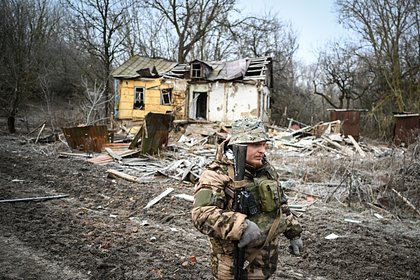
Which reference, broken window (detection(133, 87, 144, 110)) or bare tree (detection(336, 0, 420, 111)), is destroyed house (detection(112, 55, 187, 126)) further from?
bare tree (detection(336, 0, 420, 111))

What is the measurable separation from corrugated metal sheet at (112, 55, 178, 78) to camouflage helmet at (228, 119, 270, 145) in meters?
19.8

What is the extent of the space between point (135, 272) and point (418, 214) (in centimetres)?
562

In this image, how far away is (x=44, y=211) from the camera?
5.84 metres

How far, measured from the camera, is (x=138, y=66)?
2277cm

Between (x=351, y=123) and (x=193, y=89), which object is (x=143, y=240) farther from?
(x=193, y=89)

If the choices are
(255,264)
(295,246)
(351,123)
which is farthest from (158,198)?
(351,123)

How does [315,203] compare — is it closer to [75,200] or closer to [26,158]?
[75,200]

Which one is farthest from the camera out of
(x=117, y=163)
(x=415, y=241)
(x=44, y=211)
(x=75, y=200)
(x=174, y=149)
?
(x=174, y=149)

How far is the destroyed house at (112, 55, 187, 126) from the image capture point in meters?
21.0

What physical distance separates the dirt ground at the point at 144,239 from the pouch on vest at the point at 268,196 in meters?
1.90

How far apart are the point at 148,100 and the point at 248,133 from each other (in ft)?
64.6

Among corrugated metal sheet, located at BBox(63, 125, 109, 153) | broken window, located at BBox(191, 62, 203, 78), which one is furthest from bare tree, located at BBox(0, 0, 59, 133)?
broken window, located at BBox(191, 62, 203, 78)

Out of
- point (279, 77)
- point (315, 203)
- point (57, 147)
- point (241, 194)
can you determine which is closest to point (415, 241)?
point (315, 203)

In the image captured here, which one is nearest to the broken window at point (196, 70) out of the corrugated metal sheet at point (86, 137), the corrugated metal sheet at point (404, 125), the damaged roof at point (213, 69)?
the damaged roof at point (213, 69)
